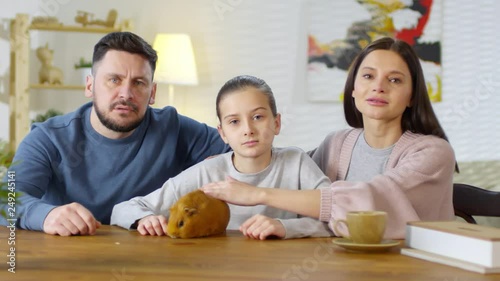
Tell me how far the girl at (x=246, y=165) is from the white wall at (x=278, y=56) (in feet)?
10.5

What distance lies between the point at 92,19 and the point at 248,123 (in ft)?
10.9

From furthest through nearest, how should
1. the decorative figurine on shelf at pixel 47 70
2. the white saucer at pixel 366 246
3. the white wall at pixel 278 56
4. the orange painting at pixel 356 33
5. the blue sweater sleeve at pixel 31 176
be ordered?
the orange painting at pixel 356 33
the white wall at pixel 278 56
the decorative figurine on shelf at pixel 47 70
the blue sweater sleeve at pixel 31 176
the white saucer at pixel 366 246

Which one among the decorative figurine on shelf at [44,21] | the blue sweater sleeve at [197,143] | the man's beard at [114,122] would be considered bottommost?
the blue sweater sleeve at [197,143]

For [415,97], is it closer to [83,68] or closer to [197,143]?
[197,143]

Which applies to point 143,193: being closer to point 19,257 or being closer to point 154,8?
point 19,257

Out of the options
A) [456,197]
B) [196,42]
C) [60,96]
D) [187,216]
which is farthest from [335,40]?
[187,216]

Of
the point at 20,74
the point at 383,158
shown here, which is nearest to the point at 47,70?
the point at 20,74

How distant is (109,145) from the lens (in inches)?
85.7

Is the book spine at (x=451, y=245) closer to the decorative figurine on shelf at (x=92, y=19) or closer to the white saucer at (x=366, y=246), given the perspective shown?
the white saucer at (x=366, y=246)

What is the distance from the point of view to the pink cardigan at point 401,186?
1.67 metres

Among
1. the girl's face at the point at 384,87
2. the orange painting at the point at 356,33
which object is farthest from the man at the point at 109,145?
the orange painting at the point at 356,33

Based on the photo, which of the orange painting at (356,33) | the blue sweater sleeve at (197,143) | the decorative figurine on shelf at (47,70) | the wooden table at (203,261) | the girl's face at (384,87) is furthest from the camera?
the orange painting at (356,33)

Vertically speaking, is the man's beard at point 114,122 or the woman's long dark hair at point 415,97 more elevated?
the woman's long dark hair at point 415,97

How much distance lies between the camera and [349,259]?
4.45 feet
